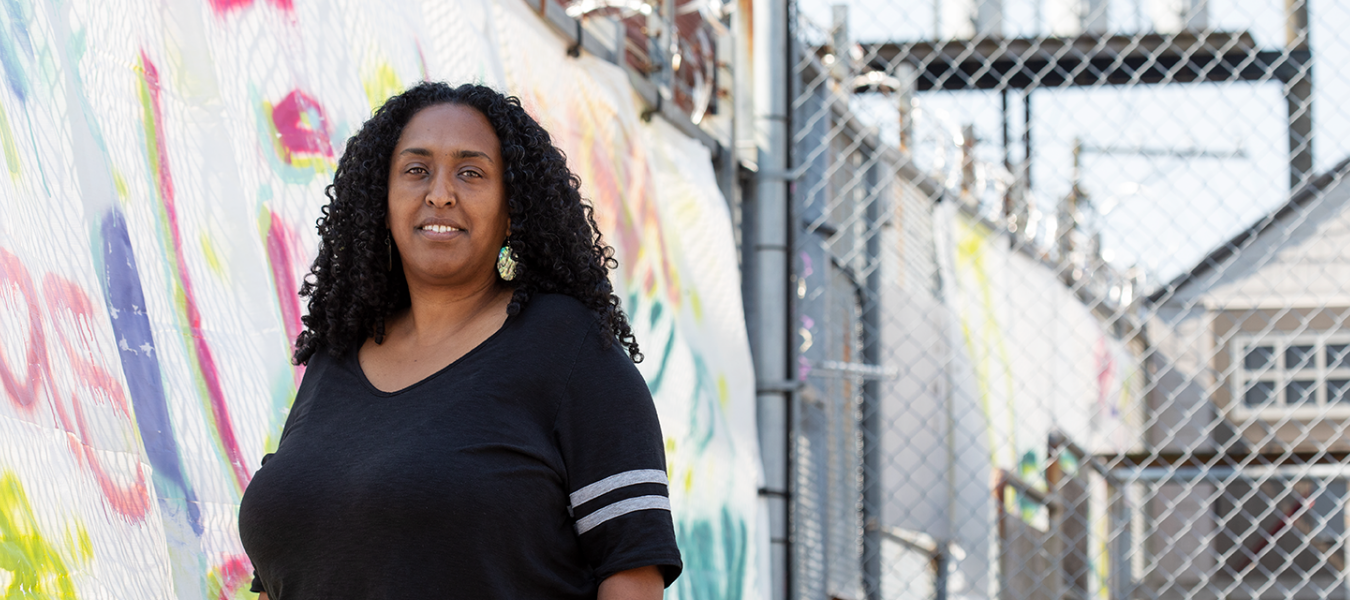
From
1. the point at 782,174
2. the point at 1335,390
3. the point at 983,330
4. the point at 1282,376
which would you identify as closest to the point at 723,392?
the point at 782,174

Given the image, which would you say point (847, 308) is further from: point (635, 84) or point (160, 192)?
point (160, 192)

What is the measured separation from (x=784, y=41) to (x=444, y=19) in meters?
1.62

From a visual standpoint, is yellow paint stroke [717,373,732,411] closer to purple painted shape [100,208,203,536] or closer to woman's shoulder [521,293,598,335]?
purple painted shape [100,208,203,536]

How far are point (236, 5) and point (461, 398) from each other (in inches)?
39.9

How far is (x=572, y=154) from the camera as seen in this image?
3146 mm

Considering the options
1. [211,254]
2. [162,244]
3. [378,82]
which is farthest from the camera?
[378,82]

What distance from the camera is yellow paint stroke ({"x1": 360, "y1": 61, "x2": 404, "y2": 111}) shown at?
98.4 inches

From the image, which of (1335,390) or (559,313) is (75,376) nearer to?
(559,313)

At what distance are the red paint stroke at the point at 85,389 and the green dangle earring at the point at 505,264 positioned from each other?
0.55 m

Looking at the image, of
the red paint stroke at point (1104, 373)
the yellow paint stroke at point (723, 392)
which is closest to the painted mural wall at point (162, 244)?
the yellow paint stroke at point (723, 392)

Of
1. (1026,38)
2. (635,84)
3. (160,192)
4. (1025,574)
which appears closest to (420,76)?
(160,192)

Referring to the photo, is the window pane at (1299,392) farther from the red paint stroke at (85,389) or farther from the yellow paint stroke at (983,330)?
the red paint stroke at (85,389)

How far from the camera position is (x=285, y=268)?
2.24m

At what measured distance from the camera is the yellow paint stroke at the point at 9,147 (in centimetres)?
162
